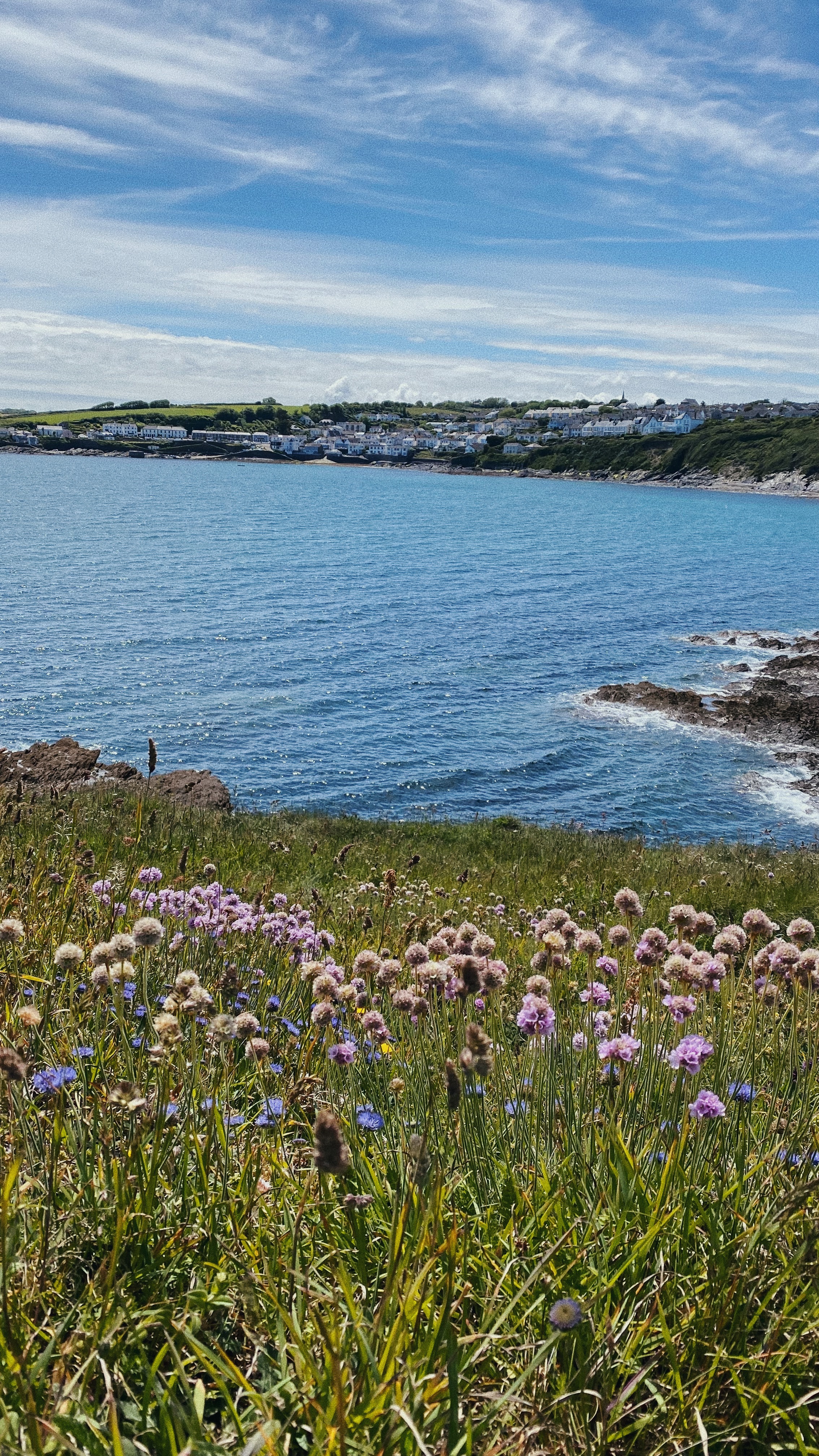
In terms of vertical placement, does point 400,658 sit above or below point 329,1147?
below

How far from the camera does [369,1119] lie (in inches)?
130

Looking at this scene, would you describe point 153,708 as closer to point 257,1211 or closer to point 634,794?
point 634,794

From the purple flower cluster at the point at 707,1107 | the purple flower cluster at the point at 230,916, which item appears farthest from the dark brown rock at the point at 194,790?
the purple flower cluster at the point at 707,1107

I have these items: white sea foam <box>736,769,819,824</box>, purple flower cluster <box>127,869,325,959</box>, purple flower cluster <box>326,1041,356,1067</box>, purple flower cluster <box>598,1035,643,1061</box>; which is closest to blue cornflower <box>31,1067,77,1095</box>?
purple flower cluster <box>326,1041,356,1067</box>

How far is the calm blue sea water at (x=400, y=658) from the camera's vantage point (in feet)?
95.5

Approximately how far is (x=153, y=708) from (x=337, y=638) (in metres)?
14.9

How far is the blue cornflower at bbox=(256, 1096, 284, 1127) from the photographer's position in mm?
3520

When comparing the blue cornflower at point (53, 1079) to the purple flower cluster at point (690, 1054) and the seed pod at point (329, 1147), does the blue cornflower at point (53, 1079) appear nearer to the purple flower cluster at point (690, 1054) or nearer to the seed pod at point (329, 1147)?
the seed pod at point (329, 1147)

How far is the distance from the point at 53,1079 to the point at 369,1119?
111 centimetres

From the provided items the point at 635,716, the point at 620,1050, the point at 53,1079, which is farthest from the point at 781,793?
the point at 53,1079

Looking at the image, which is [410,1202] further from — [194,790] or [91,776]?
[91,776]

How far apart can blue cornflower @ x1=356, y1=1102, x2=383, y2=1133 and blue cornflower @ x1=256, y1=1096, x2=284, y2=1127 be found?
0.29 m

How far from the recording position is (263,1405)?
2041 millimetres

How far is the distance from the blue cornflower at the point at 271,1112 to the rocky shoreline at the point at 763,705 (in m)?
30.0
